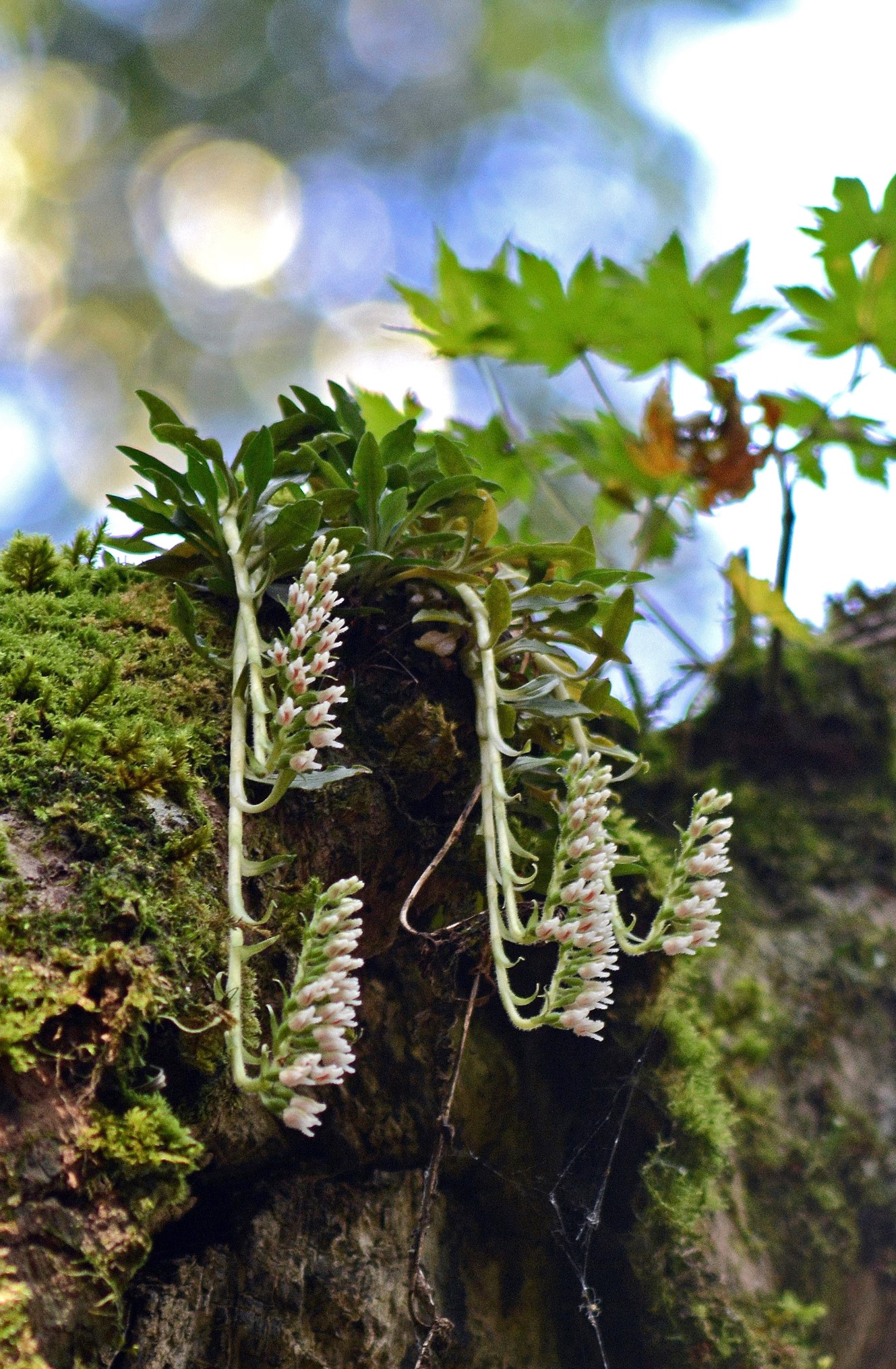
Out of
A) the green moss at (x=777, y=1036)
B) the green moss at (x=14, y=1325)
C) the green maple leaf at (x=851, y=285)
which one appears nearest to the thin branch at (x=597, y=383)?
the green maple leaf at (x=851, y=285)

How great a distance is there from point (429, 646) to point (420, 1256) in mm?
982

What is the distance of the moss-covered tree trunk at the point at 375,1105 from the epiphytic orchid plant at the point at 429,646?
0.26 ft

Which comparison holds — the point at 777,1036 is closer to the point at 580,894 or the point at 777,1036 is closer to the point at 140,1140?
the point at 580,894

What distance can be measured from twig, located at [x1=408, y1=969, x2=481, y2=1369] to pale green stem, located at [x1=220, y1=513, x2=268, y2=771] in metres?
0.54

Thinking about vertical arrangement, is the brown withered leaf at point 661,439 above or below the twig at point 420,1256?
above

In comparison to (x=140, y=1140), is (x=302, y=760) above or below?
above

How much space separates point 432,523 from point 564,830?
0.75m

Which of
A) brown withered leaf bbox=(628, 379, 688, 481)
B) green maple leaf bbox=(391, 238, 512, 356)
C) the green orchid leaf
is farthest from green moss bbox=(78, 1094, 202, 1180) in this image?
green maple leaf bbox=(391, 238, 512, 356)

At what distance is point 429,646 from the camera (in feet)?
5.60

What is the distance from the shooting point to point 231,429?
34.6ft

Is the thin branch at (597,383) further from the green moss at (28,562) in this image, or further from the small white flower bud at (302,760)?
the small white flower bud at (302,760)

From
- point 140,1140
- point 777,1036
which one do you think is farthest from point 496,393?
point 140,1140

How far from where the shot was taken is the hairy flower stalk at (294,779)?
3.38 ft

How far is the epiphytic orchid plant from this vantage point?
50.4 inches
